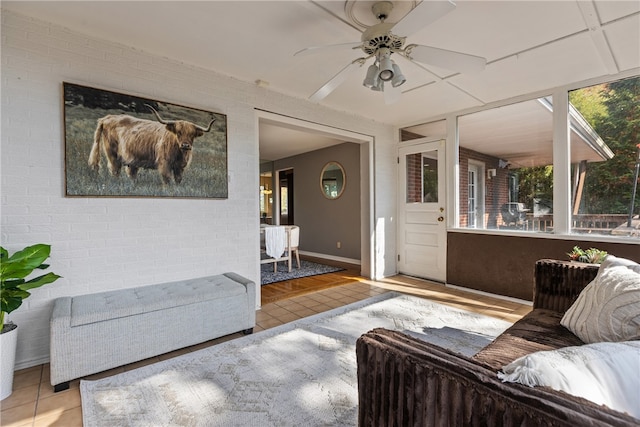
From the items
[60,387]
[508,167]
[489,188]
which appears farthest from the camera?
[489,188]

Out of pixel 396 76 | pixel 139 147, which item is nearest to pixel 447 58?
pixel 396 76

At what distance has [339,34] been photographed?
2.29m

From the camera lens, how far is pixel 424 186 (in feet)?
14.9

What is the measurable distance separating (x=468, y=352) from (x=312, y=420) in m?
1.39

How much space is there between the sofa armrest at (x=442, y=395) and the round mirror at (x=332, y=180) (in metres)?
5.15

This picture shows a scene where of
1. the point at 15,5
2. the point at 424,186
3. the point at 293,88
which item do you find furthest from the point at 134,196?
the point at 424,186

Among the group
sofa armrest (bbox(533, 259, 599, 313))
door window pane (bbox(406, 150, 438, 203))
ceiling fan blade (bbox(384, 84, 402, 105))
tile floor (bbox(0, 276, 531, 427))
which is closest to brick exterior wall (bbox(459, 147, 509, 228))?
door window pane (bbox(406, 150, 438, 203))

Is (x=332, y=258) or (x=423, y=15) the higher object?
(x=423, y=15)

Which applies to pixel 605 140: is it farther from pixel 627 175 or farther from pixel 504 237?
pixel 504 237

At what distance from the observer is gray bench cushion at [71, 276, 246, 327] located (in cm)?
198

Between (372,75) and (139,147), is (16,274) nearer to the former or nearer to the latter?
(139,147)

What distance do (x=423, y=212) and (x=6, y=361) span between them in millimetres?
4468

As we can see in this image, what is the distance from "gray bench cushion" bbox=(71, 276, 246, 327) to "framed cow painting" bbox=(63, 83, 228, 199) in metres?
0.78

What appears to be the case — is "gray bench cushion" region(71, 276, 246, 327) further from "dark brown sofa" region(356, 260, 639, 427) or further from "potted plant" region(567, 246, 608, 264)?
Result: "potted plant" region(567, 246, 608, 264)
